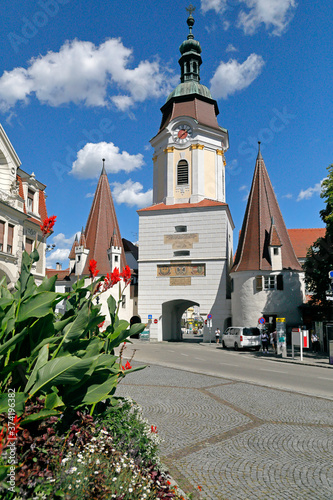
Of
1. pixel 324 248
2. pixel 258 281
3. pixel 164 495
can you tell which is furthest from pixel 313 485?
pixel 258 281

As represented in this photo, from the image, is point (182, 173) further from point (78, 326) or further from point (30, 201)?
point (78, 326)

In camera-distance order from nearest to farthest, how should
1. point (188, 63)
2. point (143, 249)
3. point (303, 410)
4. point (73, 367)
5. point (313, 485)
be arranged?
point (73, 367) < point (313, 485) < point (303, 410) < point (143, 249) < point (188, 63)

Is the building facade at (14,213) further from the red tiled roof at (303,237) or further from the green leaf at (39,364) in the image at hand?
the red tiled roof at (303,237)

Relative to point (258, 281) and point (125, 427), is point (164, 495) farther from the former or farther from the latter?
point (258, 281)

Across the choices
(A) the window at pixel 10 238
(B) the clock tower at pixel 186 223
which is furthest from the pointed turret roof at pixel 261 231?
(A) the window at pixel 10 238

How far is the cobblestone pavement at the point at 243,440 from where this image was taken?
446 cm

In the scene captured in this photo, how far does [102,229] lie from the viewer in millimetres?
45969

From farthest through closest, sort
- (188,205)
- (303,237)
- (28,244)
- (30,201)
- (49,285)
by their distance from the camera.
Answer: (303,237)
(188,205)
(30,201)
(28,244)
(49,285)

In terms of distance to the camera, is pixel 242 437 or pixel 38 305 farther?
pixel 242 437

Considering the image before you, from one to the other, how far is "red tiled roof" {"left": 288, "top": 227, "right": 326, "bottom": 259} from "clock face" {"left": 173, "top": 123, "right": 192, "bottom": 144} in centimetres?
2018

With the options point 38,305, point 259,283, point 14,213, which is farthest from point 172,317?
point 38,305

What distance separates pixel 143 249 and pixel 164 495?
35.8 m

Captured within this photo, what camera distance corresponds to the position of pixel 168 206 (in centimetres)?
3934

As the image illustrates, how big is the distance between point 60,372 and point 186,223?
116 feet
